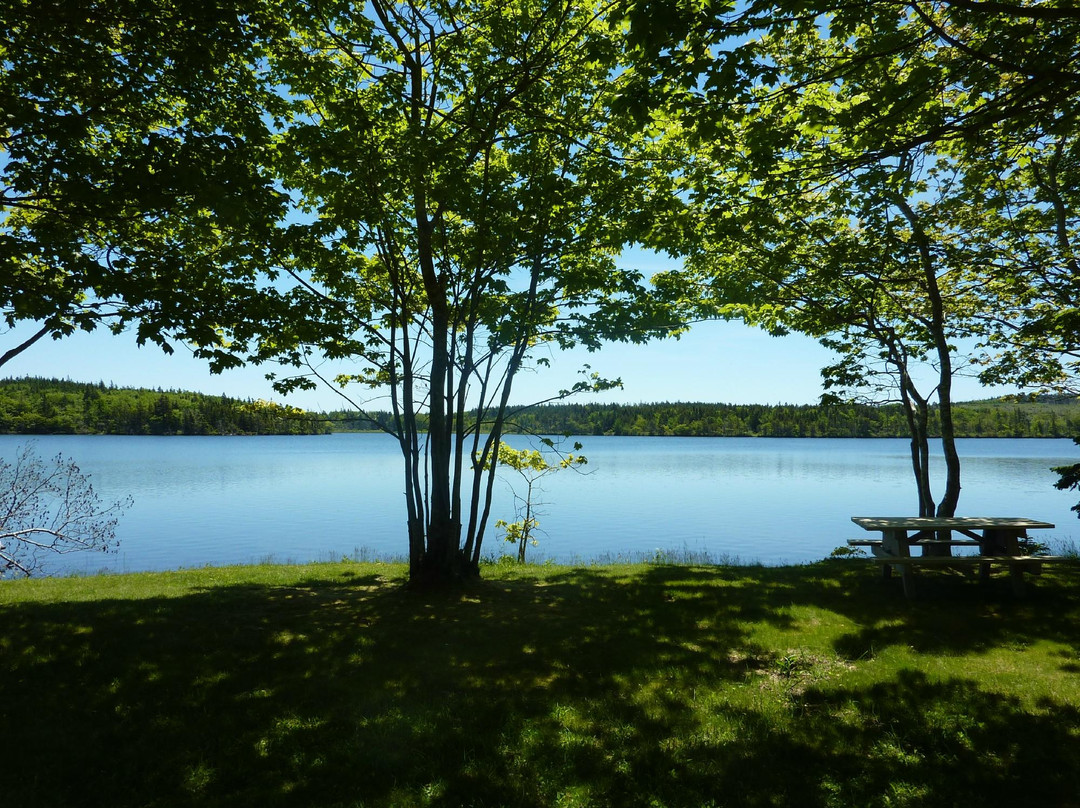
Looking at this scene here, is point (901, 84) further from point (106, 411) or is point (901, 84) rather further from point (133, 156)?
point (106, 411)

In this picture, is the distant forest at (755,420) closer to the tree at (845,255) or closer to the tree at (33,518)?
the tree at (33,518)

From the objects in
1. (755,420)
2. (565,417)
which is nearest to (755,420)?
(755,420)

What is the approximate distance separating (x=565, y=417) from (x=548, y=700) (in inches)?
3906

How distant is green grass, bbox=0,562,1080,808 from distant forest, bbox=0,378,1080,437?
298 ft

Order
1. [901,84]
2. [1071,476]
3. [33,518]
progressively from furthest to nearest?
[33,518]
[1071,476]
[901,84]

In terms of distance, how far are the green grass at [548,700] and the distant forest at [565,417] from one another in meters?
90.8

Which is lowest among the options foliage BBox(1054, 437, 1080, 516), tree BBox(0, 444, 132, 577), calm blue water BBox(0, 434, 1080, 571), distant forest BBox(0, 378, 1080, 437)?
calm blue water BBox(0, 434, 1080, 571)

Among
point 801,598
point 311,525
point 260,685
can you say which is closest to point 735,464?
point 311,525

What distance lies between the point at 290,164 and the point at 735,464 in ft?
206

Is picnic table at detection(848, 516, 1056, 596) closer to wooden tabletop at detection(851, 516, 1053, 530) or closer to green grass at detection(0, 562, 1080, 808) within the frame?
wooden tabletop at detection(851, 516, 1053, 530)

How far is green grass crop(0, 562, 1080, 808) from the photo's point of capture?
12.6ft

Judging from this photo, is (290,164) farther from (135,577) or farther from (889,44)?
(135,577)

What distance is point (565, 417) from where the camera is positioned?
342ft

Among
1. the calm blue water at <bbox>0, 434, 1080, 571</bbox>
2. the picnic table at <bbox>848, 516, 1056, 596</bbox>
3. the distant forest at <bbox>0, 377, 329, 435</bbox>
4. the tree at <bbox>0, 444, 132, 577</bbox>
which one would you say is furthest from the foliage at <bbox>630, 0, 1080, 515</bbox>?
the distant forest at <bbox>0, 377, 329, 435</bbox>
